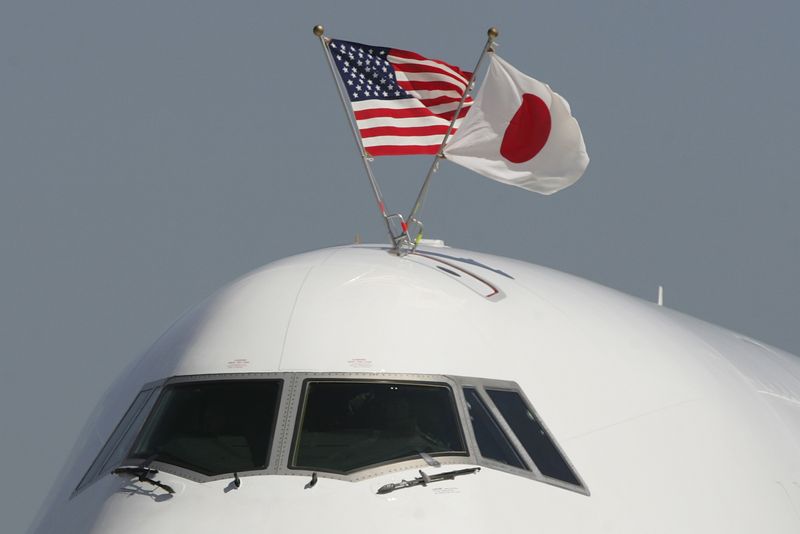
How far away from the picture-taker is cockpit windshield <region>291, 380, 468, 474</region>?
11102 millimetres

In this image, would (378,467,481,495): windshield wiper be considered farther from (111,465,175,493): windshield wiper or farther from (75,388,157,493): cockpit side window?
(75,388,157,493): cockpit side window

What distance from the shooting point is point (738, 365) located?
15742 millimetres

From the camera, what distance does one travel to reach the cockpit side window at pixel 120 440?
471 inches

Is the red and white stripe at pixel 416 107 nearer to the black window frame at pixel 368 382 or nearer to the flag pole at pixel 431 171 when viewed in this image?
the flag pole at pixel 431 171

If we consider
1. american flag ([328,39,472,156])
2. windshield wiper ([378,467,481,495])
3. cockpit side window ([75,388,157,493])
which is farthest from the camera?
american flag ([328,39,472,156])

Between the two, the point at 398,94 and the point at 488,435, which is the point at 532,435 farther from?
the point at 398,94

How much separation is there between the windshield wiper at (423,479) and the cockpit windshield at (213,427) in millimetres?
1062

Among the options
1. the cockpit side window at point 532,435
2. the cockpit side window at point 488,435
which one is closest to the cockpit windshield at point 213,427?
the cockpit side window at point 488,435

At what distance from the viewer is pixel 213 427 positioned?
11.6 m

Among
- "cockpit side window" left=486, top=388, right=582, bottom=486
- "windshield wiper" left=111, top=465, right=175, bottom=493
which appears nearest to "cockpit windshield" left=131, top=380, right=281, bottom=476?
"windshield wiper" left=111, top=465, right=175, bottom=493

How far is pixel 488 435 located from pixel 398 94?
236 inches

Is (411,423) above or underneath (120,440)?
above

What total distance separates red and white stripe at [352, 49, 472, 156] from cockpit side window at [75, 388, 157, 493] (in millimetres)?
4901

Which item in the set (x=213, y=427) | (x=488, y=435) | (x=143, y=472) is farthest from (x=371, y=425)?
(x=143, y=472)
